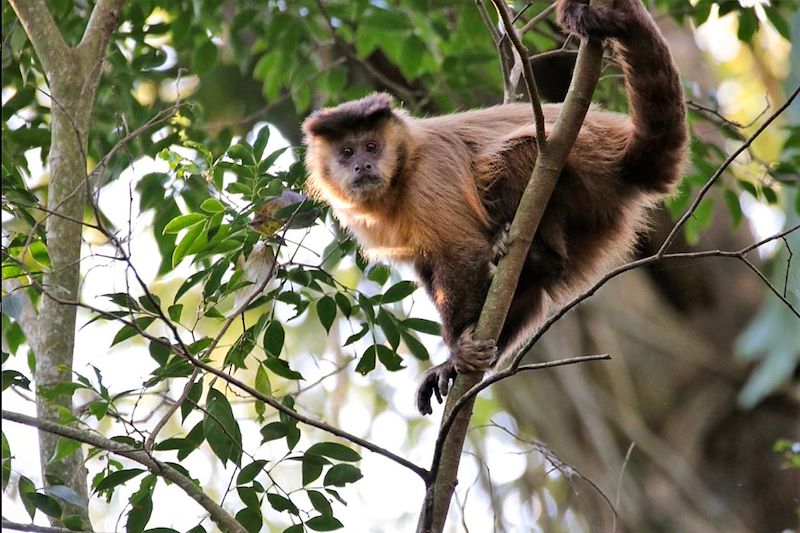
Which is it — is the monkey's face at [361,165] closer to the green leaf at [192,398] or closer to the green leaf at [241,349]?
the green leaf at [241,349]

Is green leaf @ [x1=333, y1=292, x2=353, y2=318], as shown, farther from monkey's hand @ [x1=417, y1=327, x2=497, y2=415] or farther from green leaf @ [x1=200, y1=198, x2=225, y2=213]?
green leaf @ [x1=200, y1=198, x2=225, y2=213]

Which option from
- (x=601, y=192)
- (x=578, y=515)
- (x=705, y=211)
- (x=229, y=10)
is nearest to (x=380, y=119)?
(x=601, y=192)

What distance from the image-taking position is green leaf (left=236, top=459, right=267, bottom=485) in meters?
3.40

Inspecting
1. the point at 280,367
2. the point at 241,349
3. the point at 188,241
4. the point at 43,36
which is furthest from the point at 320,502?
the point at 43,36

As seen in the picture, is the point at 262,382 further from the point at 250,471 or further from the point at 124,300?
the point at 124,300

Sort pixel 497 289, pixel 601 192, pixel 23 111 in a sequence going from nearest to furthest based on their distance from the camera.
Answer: pixel 497 289 → pixel 601 192 → pixel 23 111

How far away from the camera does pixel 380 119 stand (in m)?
5.10

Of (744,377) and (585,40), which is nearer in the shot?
(585,40)

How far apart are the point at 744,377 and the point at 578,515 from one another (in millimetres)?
1993

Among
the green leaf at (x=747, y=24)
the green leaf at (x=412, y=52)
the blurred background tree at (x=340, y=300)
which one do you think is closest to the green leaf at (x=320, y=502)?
the blurred background tree at (x=340, y=300)

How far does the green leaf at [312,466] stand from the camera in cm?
346

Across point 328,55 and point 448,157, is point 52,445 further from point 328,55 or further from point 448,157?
point 328,55

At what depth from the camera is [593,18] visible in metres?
3.70

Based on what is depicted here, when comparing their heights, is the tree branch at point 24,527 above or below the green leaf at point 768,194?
below
